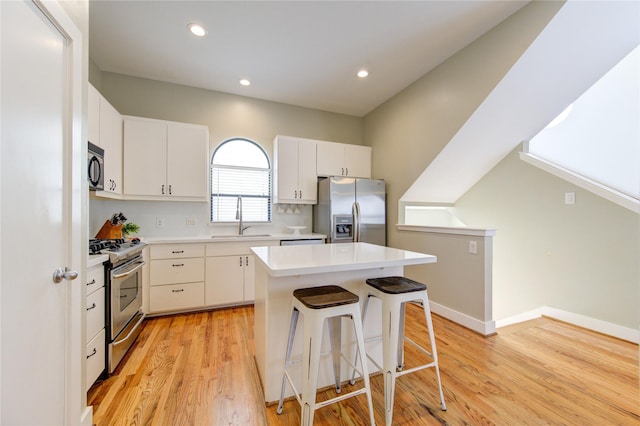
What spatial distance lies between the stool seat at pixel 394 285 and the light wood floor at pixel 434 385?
729 mm

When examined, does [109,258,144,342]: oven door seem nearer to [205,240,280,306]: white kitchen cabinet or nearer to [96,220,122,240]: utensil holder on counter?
[96,220,122,240]: utensil holder on counter

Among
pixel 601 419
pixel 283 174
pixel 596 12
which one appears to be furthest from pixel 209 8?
pixel 601 419

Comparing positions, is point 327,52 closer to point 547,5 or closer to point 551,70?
point 547,5

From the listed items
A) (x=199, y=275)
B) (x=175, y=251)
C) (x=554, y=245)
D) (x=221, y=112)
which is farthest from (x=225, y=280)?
(x=554, y=245)

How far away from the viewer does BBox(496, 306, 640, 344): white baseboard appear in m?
2.36

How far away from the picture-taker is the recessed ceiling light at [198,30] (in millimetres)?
2354

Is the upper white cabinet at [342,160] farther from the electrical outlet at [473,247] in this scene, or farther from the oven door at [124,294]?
the oven door at [124,294]

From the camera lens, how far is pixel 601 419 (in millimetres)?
1468

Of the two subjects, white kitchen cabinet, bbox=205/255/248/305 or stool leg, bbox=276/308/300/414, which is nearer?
stool leg, bbox=276/308/300/414

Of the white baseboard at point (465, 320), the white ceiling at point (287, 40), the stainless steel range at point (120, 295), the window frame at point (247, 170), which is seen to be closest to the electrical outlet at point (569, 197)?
the white baseboard at point (465, 320)

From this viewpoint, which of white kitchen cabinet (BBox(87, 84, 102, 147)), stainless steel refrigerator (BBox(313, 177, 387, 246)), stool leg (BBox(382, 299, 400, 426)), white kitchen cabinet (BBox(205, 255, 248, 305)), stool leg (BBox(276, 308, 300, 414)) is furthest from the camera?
stainless steel refrigerator (BBox(313, 177, 387, 246))

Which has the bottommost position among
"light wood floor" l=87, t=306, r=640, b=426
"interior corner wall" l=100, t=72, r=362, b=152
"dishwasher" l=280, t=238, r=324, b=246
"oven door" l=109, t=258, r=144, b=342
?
"light wood floor" l=87, t=306, r=640, b=426

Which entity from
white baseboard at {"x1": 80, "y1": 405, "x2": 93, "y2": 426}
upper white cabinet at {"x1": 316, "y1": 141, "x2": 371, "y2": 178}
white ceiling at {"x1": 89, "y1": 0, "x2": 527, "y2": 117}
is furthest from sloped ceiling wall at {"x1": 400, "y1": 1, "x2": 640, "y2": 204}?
white baseboard at {"x1": 80, "y1": 405, "x2": 93, "y2": 426}

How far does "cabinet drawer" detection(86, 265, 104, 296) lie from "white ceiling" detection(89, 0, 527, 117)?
2146mm
